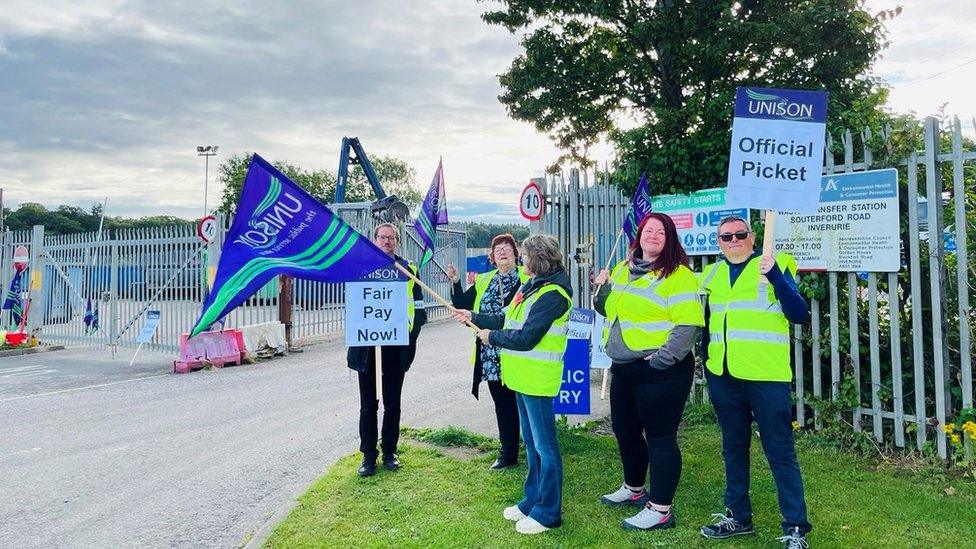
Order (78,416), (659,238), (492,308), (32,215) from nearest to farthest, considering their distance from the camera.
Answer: (659,238) → (492,308) → (78,416) → (32,215)

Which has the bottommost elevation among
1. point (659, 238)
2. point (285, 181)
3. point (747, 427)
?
point (747, 427)

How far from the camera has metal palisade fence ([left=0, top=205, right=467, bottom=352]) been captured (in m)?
14.4

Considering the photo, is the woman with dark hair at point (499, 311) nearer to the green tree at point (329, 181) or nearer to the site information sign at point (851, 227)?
the site information sign at point (851, 227)

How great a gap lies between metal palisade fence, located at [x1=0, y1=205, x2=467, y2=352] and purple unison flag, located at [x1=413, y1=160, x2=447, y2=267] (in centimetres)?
608

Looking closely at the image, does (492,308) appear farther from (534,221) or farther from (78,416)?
(78,416)

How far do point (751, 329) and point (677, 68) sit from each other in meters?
7.41

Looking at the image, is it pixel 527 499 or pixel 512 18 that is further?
pixel 512 18

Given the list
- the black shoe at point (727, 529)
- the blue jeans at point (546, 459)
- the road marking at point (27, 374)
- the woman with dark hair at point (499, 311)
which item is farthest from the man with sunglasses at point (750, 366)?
the road marking at point (27, 374)

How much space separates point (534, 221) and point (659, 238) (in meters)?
4.92

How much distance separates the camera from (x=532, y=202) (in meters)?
9.06

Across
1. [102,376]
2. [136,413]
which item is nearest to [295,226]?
[136,413]

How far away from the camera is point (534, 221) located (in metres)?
9.13

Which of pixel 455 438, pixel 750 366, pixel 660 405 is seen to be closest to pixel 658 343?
pixel 660 405

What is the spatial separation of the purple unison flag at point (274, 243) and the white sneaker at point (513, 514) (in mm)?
2085
